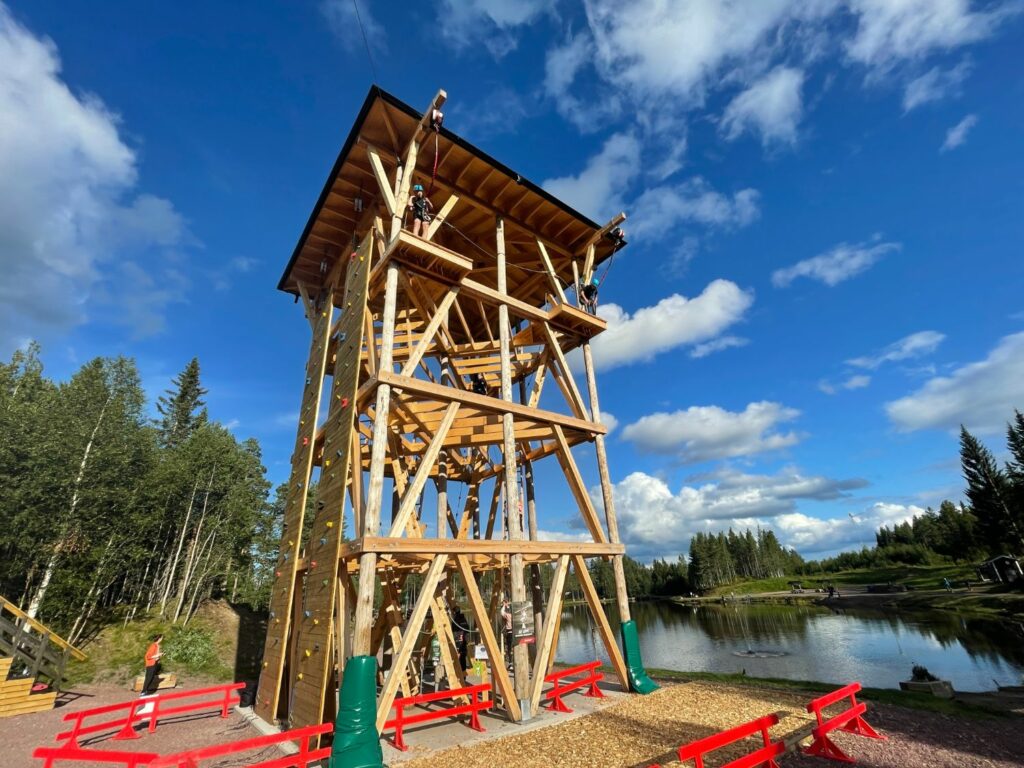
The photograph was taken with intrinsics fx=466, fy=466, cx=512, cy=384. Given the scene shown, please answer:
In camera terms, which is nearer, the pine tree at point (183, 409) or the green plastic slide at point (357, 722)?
the green plastic slide at point (357, 722)

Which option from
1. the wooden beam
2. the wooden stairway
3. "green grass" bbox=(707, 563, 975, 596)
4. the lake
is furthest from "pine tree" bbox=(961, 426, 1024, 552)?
the wooden stairway

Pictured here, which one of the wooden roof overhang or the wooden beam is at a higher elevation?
the wooden roof overhang

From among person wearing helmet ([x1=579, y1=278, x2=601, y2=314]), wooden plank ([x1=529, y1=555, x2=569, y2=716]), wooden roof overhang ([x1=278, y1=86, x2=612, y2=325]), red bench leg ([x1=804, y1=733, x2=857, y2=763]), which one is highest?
wooden roof overhang ([x1=278, y1=86, x2=612, y2=325])

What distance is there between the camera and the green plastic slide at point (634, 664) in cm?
1023

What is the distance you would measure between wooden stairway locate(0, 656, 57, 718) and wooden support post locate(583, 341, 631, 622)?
47.5 feet

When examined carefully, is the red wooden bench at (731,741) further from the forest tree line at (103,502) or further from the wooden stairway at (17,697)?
the forest tree line at (103,502)

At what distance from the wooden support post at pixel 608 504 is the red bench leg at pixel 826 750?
4396 millimetres

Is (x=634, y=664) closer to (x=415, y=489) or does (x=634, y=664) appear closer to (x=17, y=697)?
(x=415, y=489)

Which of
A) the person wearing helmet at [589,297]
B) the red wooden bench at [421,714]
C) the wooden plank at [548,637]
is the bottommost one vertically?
the red wooden bench at [421,714]

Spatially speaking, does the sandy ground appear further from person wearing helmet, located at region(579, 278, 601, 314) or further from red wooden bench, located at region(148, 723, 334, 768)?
person wearing helmet, located at region(579, 278, 601, 314)

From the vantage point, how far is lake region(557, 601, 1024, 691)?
1925 centimetres

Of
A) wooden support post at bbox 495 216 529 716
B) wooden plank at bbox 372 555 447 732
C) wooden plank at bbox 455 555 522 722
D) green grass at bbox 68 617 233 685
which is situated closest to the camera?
wooden plank at bbox 372 555 447 732

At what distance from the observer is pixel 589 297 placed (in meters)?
13.8

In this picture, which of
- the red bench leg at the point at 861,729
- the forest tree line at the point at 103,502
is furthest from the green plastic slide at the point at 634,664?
the forest tree line at the point at 103,502
